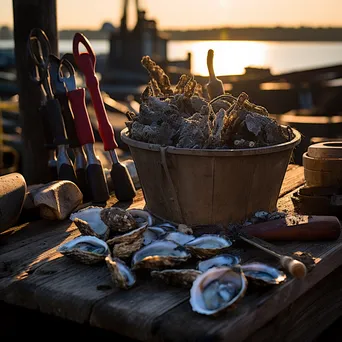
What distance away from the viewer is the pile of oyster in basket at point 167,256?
176 cm

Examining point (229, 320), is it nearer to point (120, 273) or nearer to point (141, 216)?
point (120, 273)

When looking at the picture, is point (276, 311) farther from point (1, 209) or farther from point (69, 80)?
point (69, 80)

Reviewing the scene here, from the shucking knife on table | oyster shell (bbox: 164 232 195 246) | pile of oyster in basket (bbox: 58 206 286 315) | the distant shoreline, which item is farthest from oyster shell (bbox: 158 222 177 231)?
the distant shoreline

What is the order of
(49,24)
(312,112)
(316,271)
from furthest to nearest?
(312,112), (49,24), (316,271)

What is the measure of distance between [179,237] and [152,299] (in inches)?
15.1

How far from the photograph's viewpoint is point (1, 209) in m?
2.40

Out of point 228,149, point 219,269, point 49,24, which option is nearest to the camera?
point 219,269

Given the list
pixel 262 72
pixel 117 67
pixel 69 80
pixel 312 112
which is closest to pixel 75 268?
pixel 69 80

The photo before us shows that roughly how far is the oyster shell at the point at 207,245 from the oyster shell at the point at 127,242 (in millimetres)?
170

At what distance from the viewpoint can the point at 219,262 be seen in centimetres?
197

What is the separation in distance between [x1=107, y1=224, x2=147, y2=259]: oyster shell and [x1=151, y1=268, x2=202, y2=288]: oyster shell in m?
0.19

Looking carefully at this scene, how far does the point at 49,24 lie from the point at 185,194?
5.60ft

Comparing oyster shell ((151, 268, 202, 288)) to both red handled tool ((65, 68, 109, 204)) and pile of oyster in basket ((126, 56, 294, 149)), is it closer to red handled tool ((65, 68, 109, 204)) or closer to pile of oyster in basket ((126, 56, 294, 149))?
pile of oyster in basket ((126, 56, 294, 149))

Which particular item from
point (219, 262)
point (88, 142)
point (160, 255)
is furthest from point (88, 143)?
point (219, 262)
